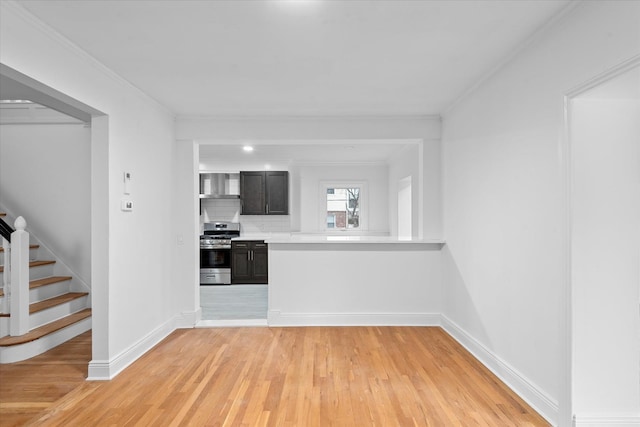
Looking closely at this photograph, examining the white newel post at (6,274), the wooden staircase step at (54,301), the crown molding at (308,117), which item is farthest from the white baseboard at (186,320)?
the crown molding at (308,117)

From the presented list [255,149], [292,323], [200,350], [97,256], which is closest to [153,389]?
[200,350]

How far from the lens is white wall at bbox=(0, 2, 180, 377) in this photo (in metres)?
2.28

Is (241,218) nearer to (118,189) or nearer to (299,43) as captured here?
(118,189)

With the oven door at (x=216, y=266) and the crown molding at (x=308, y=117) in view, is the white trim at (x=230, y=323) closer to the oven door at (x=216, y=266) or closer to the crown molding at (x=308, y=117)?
the crown molding at (x=308, y=117)

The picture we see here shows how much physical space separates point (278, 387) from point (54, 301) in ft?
9.36

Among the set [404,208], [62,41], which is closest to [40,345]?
[62,41]

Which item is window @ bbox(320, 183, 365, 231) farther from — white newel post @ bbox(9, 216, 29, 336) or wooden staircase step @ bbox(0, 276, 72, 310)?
white newel post @ bbox(9, 216, 29, 336)

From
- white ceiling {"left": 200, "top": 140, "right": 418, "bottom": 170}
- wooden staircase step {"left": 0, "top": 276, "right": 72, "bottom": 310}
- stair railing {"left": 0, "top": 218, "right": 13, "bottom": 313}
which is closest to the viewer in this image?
stair railing {"left": 0, "top": 218, "right": 13, "bottom": 313}

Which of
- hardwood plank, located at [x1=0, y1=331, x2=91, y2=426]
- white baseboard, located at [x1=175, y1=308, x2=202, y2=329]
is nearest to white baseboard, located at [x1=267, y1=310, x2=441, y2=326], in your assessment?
white baseboard, located at [x1=175, y1=308, x2=202, y2=329]

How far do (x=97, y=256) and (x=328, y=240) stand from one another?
94.9 inches

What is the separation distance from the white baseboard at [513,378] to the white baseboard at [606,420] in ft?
0.51

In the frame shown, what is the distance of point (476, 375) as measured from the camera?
295cm

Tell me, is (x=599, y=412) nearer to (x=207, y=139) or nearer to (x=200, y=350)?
(x=200, y=350)

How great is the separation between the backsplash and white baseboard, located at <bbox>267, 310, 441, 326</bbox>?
3.47m
